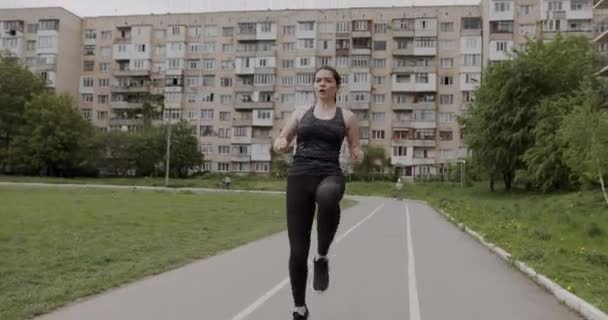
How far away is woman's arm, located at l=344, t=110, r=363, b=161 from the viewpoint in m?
5.03

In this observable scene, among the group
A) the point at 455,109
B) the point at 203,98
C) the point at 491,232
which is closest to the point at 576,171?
the point at 491,232

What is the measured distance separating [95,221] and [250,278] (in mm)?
10499

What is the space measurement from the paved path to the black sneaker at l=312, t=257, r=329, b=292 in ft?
3.99

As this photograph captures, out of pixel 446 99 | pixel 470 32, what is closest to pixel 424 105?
pixel 446 99

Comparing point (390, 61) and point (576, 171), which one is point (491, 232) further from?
point (390, 61)

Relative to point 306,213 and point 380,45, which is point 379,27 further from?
point 306,213

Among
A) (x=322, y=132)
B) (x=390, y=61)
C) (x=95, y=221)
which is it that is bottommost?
(x=95, y=221)

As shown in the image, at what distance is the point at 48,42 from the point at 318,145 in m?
91.5

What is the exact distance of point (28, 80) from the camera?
8275 centimetres

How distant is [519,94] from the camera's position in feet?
156

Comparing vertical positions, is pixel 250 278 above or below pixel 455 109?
below

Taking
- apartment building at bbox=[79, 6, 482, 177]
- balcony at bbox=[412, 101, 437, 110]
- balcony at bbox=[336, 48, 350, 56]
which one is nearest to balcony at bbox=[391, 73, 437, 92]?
apartment building at bbox=[79, 6, 482, 177]

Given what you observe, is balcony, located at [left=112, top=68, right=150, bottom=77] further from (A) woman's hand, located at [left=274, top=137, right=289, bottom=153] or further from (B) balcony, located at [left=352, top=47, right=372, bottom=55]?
(A) woman's hand, located at [left=274, top=137, right=289, bottom=153]

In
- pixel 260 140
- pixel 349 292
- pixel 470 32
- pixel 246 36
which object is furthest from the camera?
pixel 246 36
